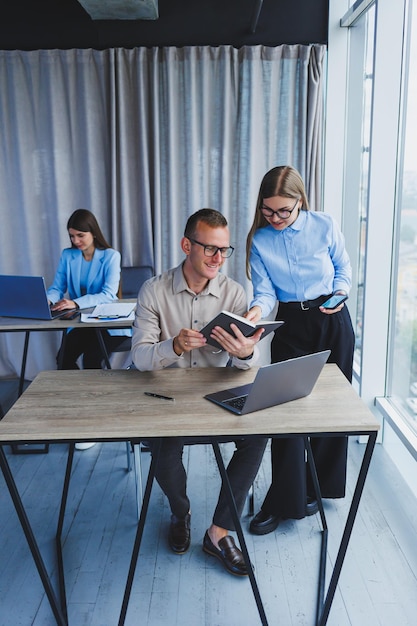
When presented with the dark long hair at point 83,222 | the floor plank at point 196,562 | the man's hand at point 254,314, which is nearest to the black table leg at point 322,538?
the floor plank at point 196,562

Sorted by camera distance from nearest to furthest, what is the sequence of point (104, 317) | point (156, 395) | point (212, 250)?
point (156, 395)
point (212, 250)
point (104, 317)

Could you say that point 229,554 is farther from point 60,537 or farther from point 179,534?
point 60,537

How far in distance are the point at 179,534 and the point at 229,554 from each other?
0.78 feet

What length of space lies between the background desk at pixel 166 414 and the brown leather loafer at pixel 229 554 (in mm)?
319

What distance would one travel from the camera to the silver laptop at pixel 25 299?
282 cm

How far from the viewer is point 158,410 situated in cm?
173

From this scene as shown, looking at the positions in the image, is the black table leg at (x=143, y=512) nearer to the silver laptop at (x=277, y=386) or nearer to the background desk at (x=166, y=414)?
the background desk at (x=166, y=414)

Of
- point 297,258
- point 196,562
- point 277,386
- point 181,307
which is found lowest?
point 196,562

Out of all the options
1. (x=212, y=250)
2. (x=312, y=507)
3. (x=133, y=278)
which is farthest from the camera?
(x=133, y=278)

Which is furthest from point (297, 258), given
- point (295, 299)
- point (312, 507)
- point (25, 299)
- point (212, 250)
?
point (25, 299)

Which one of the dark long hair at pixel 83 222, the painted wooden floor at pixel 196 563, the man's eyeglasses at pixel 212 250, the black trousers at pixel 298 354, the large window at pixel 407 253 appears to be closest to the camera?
the painted wooden floor at pixel 196 563

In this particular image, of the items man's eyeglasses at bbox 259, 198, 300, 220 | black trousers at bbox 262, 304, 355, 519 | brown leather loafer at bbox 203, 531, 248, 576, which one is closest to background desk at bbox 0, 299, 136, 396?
black trousers at bbox 262, 304, 355, 519

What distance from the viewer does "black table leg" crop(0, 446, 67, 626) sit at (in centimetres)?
165

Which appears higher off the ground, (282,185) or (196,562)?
(282,185)
